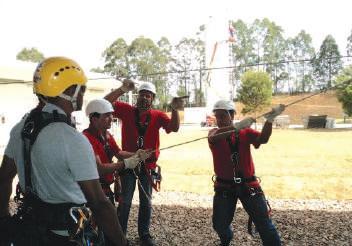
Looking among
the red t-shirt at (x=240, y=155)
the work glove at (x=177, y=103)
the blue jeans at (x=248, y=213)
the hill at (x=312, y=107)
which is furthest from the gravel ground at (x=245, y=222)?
the hill at (x=312, y=107)

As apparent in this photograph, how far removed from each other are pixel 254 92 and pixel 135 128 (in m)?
47.7

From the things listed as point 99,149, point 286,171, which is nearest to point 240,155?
point 99,149

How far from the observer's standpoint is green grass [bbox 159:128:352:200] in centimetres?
1007

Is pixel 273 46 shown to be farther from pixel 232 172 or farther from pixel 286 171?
pixel 232 172

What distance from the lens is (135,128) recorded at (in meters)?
5.30

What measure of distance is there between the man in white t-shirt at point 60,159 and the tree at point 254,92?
4865 centimetres

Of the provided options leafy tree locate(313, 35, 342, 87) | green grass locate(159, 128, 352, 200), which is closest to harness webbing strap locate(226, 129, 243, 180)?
green grass locate(159, 128, 352, 200)

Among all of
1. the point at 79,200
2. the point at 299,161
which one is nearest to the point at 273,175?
the point at 299,161

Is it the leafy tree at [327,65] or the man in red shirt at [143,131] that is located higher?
the leafy tree at [327,65]

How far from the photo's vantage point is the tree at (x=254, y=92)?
167 feet

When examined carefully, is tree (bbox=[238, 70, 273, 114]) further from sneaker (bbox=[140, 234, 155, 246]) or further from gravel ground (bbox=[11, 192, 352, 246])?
sneaker (bbox=[140, 234, 155, 246])

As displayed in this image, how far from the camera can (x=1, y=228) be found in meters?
2.38

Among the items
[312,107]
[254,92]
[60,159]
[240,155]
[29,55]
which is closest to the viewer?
[60,159]

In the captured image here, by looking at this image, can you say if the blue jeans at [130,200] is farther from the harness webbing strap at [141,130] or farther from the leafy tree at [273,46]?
the leafy tree at [273,46]
